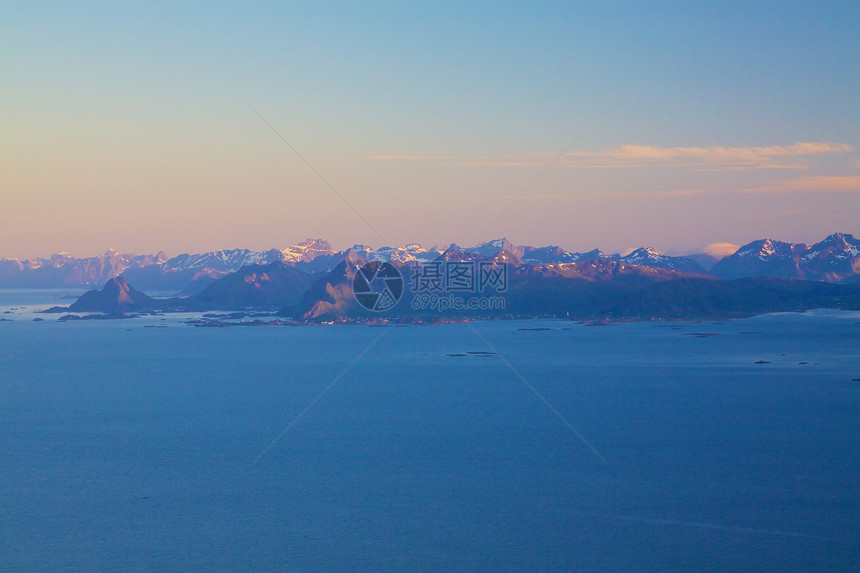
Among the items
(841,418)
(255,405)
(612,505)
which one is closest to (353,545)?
(612,505)

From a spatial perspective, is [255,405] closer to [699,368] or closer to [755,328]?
[699,368]

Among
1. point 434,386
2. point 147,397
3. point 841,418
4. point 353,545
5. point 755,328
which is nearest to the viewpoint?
point 353,545

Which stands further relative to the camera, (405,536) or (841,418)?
(841,418)

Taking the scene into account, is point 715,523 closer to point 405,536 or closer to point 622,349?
point 405,536

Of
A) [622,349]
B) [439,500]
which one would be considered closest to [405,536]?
[439,500]

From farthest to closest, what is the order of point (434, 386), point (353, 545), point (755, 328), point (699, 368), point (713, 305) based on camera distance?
point (713, 305), point (755, 328), point (699, 368), point (434, 386), point (353, 545)

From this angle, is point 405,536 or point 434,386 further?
point 434,386
